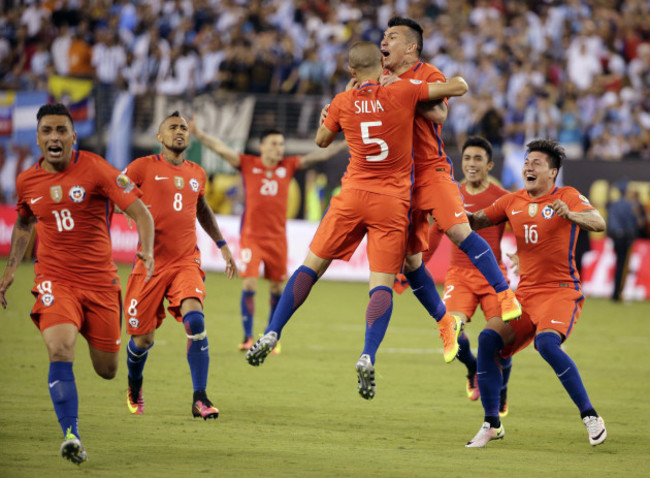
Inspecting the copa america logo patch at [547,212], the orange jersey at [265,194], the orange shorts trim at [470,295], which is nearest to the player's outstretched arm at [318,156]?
the orange jersey at [265,194]

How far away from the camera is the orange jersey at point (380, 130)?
304 inches

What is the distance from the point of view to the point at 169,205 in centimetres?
926

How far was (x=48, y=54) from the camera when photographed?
27344 millimetres

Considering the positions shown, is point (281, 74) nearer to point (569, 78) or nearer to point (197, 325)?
point (569, 78)

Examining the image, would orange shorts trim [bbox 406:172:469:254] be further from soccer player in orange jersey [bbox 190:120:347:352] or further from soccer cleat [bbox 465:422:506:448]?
soccer player in orange jersey [bbox 190:120:347:352]

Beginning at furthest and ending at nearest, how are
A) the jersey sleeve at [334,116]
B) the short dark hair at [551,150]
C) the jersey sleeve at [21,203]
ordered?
the short dark hair at [551,150] < the jersey sleeve at [334,116] < the jersey sleeve at [21,203]

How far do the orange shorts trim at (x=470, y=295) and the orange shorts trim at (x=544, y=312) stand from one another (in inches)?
48.4

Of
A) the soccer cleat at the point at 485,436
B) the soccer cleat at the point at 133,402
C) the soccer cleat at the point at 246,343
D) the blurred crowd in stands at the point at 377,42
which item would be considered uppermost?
the blurred crowd in stands at the point at 377,42

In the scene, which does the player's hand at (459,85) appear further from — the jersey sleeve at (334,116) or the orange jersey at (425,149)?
the jersey sleeve at (334,116)

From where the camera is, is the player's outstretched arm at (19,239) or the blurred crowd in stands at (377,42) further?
the blurred crowd in stands at (377,42)

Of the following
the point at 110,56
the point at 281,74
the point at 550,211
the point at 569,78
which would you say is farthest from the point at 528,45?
the point at 550,211

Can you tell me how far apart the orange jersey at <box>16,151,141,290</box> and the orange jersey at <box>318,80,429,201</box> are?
170cm

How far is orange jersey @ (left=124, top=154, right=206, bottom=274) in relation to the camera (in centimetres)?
919

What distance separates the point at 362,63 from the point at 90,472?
3.57 metres
